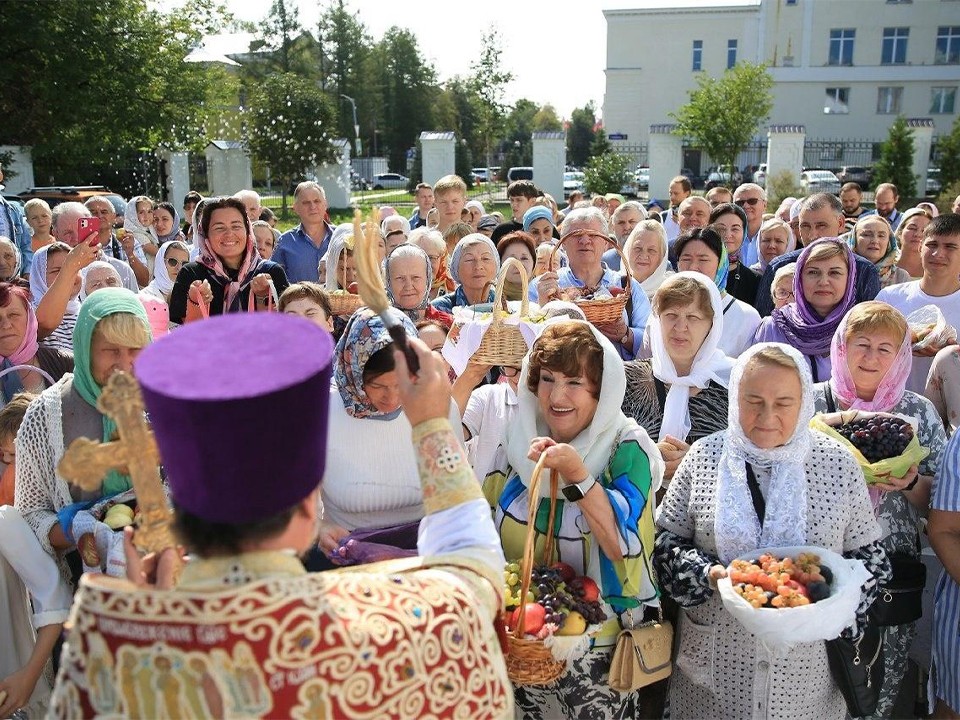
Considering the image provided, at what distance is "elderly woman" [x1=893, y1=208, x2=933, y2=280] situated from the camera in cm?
687

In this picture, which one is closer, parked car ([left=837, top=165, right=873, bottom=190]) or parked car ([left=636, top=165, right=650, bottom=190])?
parked car ([left=636, top=165, right=650, bottom=190])

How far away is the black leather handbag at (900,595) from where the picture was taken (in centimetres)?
307

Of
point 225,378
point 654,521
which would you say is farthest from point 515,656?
point 225,378

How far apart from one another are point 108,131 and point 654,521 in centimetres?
2300

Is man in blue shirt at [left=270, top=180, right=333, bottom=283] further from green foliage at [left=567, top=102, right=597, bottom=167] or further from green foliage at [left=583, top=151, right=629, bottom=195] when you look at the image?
green foliage at [left=567, top=102, right=597, bottom=167]

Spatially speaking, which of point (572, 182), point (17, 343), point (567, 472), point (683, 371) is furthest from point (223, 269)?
point (572, 182)

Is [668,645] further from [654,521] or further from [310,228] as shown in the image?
[310,228]

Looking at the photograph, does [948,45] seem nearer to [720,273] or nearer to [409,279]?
[720,273]

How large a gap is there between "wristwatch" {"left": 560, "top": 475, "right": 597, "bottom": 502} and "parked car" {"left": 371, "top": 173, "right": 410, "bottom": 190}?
44691 millimetres

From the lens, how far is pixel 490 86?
35.4m

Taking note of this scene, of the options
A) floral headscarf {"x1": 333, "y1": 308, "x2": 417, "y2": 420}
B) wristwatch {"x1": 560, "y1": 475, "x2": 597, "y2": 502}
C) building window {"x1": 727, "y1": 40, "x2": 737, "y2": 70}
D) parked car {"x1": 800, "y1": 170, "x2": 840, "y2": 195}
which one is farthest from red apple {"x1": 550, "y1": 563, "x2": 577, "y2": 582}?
building window {"x1": 727, "y1": 40, "x2": 737, "y2": 70}

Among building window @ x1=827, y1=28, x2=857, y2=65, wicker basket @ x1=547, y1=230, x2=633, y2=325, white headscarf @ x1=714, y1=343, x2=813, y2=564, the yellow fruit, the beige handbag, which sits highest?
building window @ x1=827, y1=28, x2=857, y2=65

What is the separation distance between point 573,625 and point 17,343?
3.19 m

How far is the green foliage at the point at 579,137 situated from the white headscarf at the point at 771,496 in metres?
53.4
